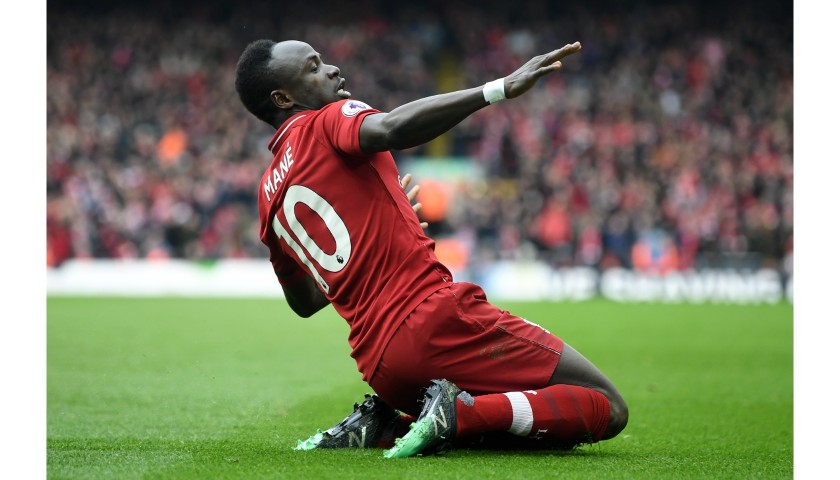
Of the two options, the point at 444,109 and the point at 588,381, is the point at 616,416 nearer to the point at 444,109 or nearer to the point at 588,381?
the point at 588,381

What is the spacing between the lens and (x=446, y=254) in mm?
23562

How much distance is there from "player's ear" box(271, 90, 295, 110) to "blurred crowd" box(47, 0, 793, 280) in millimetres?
17862

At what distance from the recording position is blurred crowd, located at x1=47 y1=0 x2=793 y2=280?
2325 centimetres

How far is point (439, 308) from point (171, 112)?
81.1 ft

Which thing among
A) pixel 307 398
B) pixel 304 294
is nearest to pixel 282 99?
pixel 304 294

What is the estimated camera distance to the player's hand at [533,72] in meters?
4.07

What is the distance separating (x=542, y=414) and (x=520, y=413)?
99 millimetres

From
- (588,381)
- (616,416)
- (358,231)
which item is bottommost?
(616,416)

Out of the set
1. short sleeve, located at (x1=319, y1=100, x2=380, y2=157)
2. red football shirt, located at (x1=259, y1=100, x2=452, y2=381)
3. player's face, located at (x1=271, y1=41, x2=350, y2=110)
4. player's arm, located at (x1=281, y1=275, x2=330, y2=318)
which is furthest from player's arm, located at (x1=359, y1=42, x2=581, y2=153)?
player's arm, located at (x1=281, y1=275, x2=330, y2=318)

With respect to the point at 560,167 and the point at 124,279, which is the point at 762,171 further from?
the point at 124,279

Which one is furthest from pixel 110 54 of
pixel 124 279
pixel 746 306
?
pixel 746 306

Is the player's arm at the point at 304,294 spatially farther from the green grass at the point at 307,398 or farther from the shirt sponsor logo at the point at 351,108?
the shirt sponsor logo at the point at 351,108

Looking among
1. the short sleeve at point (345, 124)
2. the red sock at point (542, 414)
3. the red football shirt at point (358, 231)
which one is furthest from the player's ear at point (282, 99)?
the red sock at point (542, 414)

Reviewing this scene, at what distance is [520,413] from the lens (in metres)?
4.49
